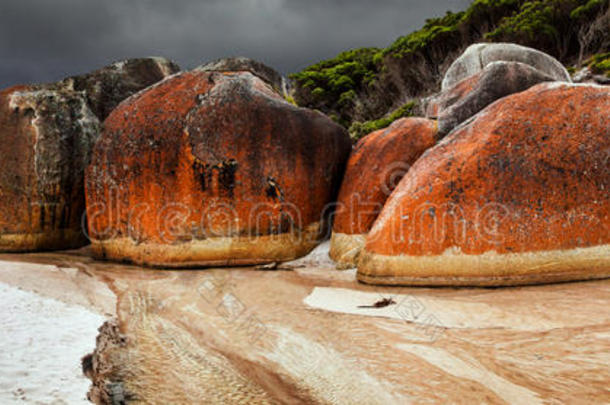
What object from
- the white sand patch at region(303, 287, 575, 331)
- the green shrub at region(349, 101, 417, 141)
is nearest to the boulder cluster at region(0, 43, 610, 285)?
the white sand patch at region(303, 287, 575, 331)

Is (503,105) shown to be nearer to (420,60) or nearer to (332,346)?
(332,346)

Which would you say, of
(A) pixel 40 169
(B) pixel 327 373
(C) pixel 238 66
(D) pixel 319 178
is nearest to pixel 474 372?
(B) pixel 327 373

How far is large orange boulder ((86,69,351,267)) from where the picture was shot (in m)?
4.51

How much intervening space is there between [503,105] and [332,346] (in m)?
2.97

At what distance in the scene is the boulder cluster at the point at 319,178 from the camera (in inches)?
122

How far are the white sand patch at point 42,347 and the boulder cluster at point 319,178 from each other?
2.02 metres

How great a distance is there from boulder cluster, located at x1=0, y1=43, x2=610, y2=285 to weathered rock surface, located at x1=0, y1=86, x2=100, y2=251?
2 centimetres

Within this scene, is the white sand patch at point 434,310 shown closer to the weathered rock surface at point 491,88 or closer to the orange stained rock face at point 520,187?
the orange stained rock face at point 520,187

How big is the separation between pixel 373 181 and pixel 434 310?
2288 millimetres

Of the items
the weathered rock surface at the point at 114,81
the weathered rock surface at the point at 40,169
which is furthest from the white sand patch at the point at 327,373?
the weathered rock surface at the point at 114,81

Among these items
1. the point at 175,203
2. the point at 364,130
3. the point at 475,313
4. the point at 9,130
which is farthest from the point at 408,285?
the point at 364,130

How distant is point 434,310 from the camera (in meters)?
2.65

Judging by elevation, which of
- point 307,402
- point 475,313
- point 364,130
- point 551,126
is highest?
point 364,130

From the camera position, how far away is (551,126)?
331 cm
